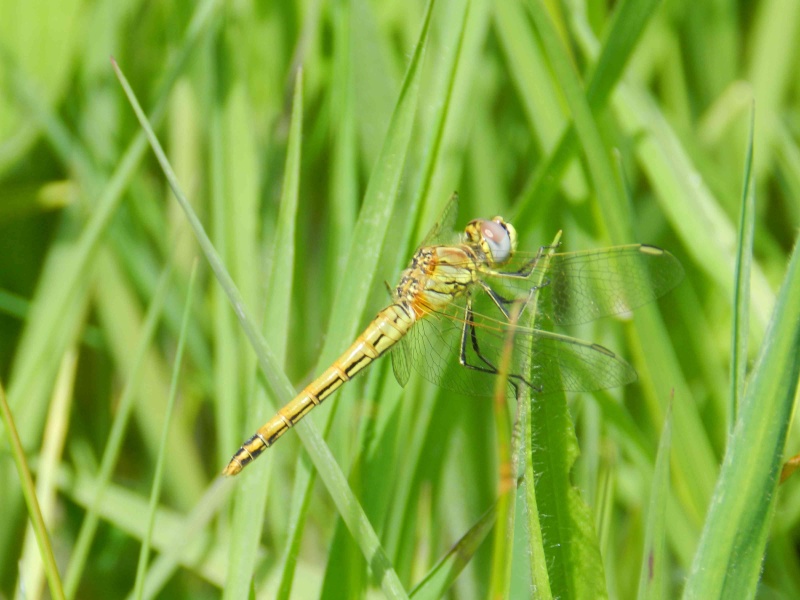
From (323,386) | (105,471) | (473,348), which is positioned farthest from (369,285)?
(105,471)

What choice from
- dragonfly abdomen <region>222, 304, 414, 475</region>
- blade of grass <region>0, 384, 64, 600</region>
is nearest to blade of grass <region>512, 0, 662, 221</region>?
dragonfly abdomen <region>222, 304, 414, 475</region>

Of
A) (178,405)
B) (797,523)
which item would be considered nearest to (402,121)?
(178,405)

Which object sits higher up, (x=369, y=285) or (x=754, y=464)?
(x=369, y=285)

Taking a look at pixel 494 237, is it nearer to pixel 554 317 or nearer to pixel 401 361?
pixel 554 317

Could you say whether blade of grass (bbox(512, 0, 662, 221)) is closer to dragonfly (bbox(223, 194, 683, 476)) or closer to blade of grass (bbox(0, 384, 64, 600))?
dragonfly (bbox(223, 194, 683, 476))

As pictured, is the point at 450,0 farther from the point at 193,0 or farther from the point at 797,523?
the point at 797,523
